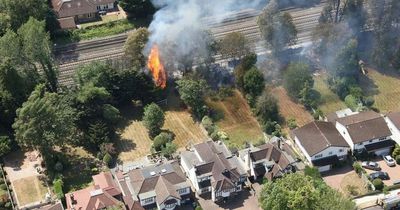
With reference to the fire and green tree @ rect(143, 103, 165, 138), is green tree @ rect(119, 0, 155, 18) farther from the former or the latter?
green tree @ rect(143, 103, 165, 138)

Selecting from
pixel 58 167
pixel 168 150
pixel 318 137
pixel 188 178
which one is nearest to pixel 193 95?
pixel 168 150

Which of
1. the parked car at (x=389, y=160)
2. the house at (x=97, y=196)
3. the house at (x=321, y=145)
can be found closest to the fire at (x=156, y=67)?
the house at (x=97, y=196)

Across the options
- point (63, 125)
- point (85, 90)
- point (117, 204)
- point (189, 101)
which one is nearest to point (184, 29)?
point (189, 101)

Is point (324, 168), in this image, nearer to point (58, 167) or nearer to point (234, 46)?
point (234, 46)

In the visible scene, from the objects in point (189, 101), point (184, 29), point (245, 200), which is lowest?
point (245, 200)

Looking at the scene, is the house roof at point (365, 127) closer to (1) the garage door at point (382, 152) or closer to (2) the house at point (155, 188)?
(1) the garage door at point (382, 152)

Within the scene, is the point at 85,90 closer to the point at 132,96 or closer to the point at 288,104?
the point at 132,96
